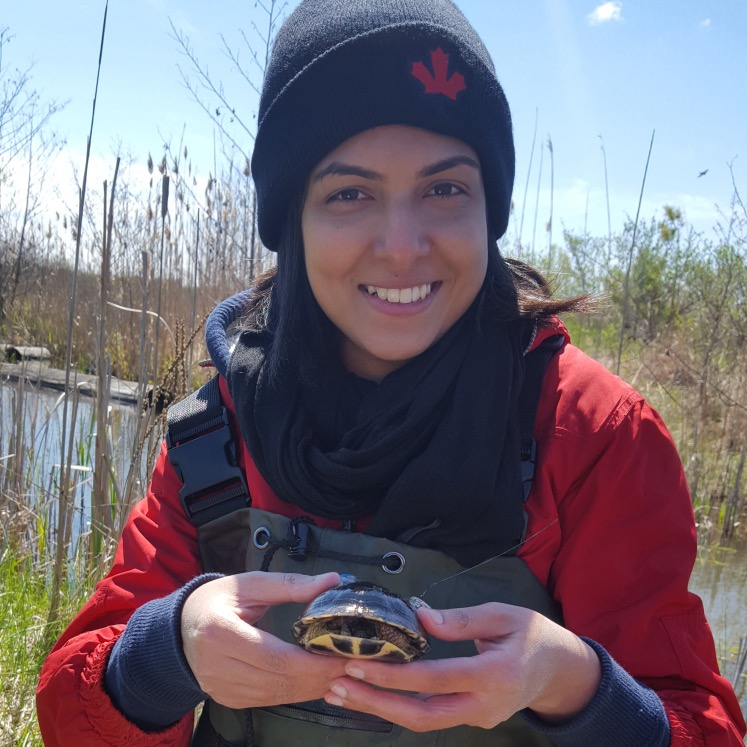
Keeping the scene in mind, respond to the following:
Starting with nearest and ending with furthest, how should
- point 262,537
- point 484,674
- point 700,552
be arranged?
point 484,674
point 262,537
point 700,552

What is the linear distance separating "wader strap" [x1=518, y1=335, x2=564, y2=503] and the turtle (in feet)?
1.22

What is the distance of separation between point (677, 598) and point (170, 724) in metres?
0.98

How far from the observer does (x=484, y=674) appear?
1.06 m

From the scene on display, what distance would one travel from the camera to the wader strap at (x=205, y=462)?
1588mm

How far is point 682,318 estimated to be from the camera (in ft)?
34.7

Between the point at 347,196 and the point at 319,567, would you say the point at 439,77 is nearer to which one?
the point at 347,196

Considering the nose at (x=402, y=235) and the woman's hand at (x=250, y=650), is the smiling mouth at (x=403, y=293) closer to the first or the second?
the nose at (x=402, y=235)

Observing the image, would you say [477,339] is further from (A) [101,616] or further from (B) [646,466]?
(A) [101,616]

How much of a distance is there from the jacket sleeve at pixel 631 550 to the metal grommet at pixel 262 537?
570 mm

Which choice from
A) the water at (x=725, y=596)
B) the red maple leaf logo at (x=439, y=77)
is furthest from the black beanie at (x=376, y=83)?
the water at (x=725, y=596)

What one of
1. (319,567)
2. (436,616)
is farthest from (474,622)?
(319,567)

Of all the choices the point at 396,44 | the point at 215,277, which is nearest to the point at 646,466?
the point at 396,44

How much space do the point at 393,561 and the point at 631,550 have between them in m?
0.44

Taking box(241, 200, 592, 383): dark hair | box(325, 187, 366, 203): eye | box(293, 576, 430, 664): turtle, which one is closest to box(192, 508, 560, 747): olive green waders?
box(293, 576, 430, 664): turtle
